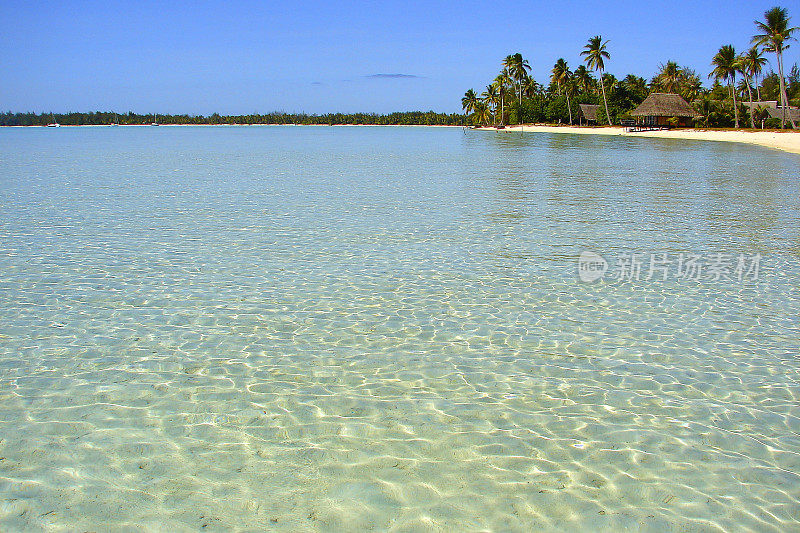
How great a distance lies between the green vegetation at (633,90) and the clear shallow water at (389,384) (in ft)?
187

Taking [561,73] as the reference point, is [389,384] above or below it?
below

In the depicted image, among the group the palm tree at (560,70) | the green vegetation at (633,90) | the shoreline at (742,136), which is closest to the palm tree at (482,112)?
the green vegetation at (633,90)

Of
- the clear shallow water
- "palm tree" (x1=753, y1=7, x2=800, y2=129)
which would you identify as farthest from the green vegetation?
the clear shallow water

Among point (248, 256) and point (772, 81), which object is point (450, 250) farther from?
point (772, 81)

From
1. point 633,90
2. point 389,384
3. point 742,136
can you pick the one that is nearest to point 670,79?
point 633,90

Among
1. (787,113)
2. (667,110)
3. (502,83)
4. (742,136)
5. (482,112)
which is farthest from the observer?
(482,112)

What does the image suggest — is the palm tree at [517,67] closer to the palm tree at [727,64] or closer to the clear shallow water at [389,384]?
the palm tree at [727,64]

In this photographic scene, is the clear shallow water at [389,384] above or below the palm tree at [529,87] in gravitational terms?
below

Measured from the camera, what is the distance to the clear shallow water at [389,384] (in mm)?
3303

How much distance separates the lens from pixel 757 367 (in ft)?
16.4

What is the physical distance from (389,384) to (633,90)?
85253 mm

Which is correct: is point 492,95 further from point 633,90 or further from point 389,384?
point 389,384

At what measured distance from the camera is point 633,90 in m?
80.3

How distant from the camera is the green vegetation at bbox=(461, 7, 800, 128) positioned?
5907 centimetres
